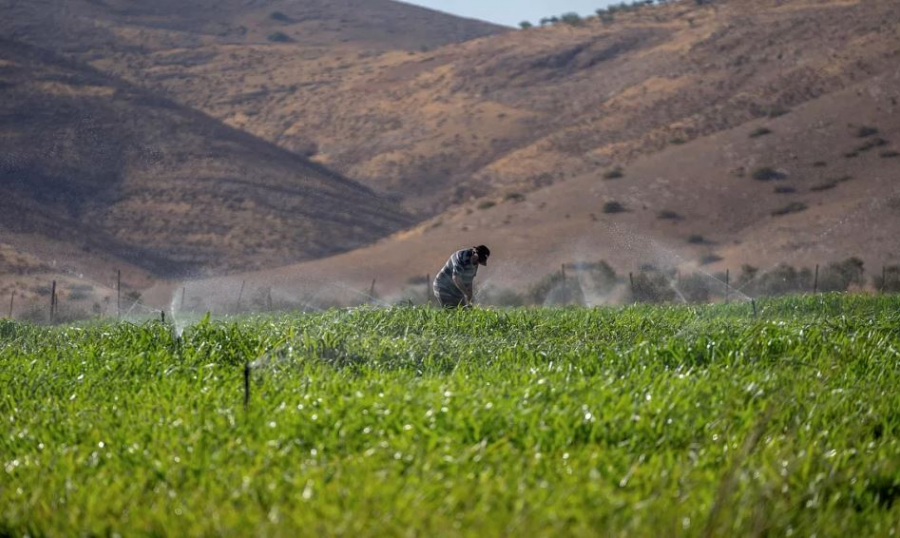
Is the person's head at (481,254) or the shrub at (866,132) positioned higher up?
the person's head at (481,254)

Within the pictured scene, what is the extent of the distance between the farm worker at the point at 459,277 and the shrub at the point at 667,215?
39.3 m

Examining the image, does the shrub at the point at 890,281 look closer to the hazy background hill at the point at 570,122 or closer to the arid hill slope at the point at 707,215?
the arid hill slope at the point at 707,215

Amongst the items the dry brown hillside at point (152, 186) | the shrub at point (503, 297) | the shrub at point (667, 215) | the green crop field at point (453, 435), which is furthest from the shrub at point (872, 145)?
the green crop field at point (453, 435)

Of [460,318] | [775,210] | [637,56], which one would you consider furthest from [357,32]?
[460,318]

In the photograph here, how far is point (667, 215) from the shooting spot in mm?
55188

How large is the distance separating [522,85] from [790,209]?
30602 millimetres

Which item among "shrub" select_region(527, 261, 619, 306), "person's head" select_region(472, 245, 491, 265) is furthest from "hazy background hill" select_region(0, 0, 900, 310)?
A: "person's head" select_region(472, 245, 491, 265)

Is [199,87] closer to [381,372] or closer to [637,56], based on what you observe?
[637,56]

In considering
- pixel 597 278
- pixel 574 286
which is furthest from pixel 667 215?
pixel 574 286

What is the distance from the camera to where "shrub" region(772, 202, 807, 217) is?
5256 cm

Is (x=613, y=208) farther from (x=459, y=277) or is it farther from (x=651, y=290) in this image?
(x=459, y=277)

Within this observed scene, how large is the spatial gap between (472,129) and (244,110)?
15738 millimetres

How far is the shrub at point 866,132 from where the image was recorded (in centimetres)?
5722

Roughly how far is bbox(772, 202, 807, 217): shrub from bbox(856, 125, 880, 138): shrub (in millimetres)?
6543
